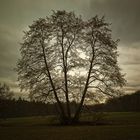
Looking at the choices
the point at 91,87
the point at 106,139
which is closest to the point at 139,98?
the point at 91,87

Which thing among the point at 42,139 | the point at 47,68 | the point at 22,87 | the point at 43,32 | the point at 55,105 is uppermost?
the point at 43,32

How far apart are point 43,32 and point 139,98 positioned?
295ft

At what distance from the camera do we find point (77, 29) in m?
29.6

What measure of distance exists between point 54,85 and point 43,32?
6432 millimetres

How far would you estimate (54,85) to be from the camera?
28.5m

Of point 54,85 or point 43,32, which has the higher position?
point 43,32

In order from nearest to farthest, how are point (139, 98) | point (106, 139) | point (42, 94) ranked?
point (106, 139), point (42, 94), point (139, 98)

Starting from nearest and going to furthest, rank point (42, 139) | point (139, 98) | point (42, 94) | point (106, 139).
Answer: point (106, 139) → point (42, 139) → point (42, 94) → point (139, 98)

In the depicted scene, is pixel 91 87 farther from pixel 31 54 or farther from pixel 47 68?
pixel 31 54

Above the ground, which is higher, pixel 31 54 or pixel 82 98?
pixel 31 54

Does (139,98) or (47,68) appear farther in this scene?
(139,98)

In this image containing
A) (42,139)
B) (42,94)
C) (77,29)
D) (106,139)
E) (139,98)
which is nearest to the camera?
(106,139)

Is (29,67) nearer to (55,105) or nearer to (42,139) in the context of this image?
(55,105)

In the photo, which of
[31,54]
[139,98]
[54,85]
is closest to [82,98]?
[54,85]
